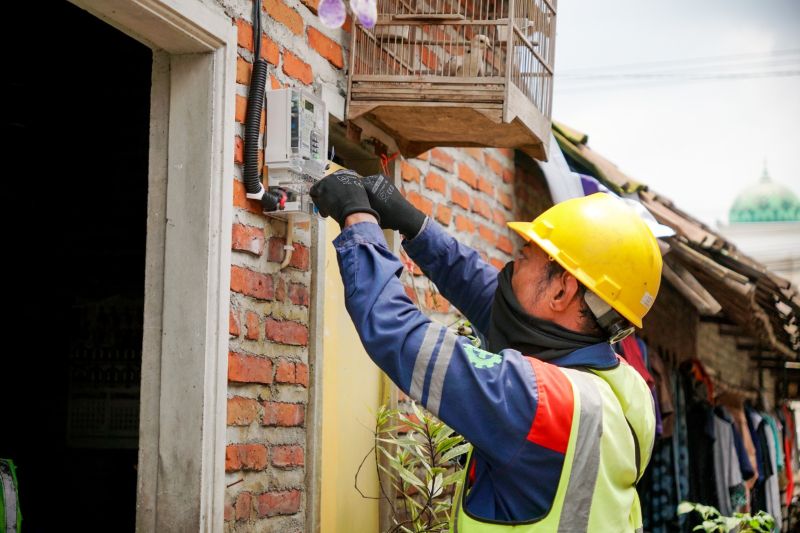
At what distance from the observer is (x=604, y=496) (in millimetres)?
2504

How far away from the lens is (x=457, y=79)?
12.7 ft

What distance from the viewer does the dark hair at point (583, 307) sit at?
2.75 meters

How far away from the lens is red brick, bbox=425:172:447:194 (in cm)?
495

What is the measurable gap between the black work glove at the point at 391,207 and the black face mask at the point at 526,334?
0.52m

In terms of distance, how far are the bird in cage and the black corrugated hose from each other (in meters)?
0.93

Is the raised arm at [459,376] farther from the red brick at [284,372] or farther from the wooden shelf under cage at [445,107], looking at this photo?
the wooden shelf under cage at [445,107]

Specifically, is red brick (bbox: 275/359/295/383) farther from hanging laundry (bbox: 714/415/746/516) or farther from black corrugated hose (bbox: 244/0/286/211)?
hanging laundry (bbox: 714/415/746/516)

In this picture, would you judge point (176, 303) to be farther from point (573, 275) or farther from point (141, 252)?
point (141, 252)

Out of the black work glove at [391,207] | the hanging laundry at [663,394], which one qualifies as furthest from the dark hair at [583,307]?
Result: the hanging laundry at [663,394]

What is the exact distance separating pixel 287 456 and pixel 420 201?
1686 millimetres

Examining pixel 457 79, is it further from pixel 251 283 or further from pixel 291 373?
pixel 291 373

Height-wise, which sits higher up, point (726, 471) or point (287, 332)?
point (287, 332)

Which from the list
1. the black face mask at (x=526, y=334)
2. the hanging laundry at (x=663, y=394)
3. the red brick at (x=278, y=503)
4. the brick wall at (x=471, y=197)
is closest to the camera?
the black face mask at (x=526, y=334)

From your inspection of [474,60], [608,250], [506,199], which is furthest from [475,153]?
[608,250]
